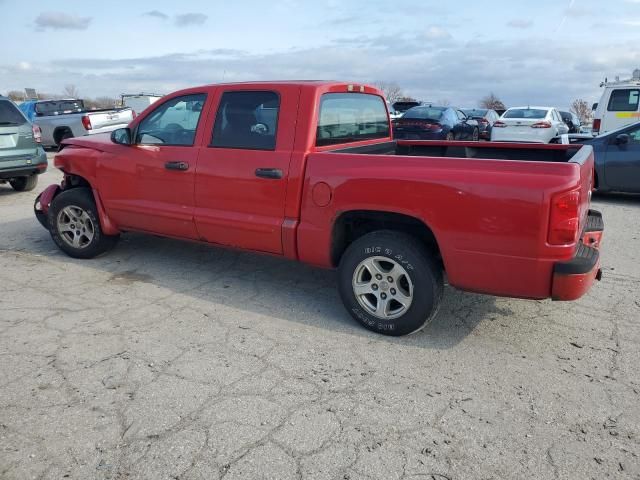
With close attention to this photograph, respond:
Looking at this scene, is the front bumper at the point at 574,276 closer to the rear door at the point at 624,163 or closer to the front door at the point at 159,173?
the front door at the point at 159,173

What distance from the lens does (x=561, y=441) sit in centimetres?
253

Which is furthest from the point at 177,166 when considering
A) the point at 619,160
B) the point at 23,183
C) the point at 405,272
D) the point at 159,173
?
the point at 619,160

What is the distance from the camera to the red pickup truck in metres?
3.05

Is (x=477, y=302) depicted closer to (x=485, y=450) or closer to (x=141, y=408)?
(x=485, y=450)

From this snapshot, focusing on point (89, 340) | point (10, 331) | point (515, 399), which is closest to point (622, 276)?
point (515, 399)

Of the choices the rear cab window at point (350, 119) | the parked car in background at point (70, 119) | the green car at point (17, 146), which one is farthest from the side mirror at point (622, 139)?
the parked car in background at point (70, 119)

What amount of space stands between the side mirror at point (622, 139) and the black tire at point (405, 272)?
21.4 feet

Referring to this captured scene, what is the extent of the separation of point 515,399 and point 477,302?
4.62ft

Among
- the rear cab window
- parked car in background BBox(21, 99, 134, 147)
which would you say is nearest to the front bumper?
the rear cab window

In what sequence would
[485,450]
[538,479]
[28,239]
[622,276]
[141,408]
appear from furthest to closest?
[28,239], [622,276], [141,408], [485,450], [538,479]

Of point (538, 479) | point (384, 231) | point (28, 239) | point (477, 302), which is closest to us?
point (538, 479)

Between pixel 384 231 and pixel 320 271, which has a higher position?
pixel 384 231

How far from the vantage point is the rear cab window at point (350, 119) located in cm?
406

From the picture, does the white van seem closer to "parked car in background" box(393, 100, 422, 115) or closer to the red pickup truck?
the red pickup truck
